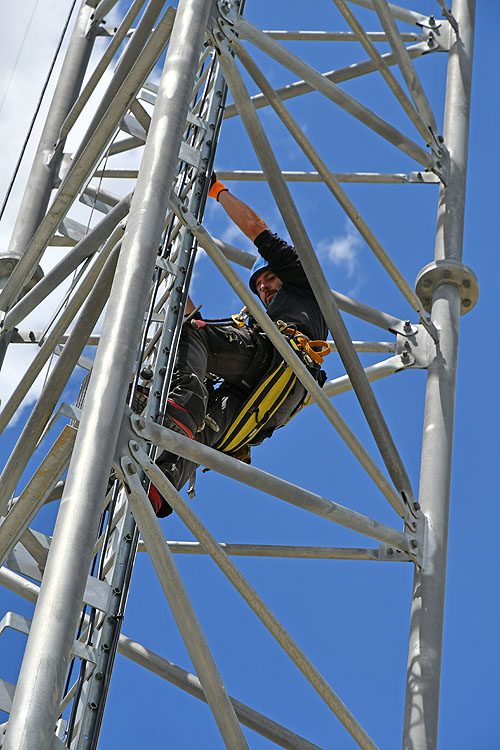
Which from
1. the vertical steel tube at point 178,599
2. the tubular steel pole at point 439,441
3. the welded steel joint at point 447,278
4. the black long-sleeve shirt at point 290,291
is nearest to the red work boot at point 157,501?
the vertical steel tube at point 178,599

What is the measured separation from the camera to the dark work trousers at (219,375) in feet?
37.3

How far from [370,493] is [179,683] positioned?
23.3 metres

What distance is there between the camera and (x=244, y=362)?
12.4 m

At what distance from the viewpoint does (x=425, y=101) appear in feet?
47.5

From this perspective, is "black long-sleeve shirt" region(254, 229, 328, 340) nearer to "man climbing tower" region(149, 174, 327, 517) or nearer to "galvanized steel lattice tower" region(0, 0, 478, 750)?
"man climbing tower" region(149, 174, 327, 517)

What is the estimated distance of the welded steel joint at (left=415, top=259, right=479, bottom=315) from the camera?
44.8 feet

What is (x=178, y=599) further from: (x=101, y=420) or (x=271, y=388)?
(x=271, y=388)

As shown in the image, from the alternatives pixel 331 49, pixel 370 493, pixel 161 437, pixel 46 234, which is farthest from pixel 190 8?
pixel 331 49

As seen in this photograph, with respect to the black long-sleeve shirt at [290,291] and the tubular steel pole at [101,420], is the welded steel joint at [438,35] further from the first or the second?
the tubular steel pole at [101,420]

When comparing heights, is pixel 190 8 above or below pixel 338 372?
below

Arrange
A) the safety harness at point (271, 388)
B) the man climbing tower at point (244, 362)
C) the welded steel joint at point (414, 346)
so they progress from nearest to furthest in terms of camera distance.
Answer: the man climbing tower at point (244, 362), the safety harness at point (271, 388), the welded steel joint at point (414, 346)

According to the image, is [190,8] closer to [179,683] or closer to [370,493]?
[179,683]

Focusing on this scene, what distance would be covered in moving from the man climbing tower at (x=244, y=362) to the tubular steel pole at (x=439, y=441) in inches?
49.1

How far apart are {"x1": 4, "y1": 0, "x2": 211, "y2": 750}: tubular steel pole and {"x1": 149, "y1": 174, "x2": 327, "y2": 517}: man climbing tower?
232cm
